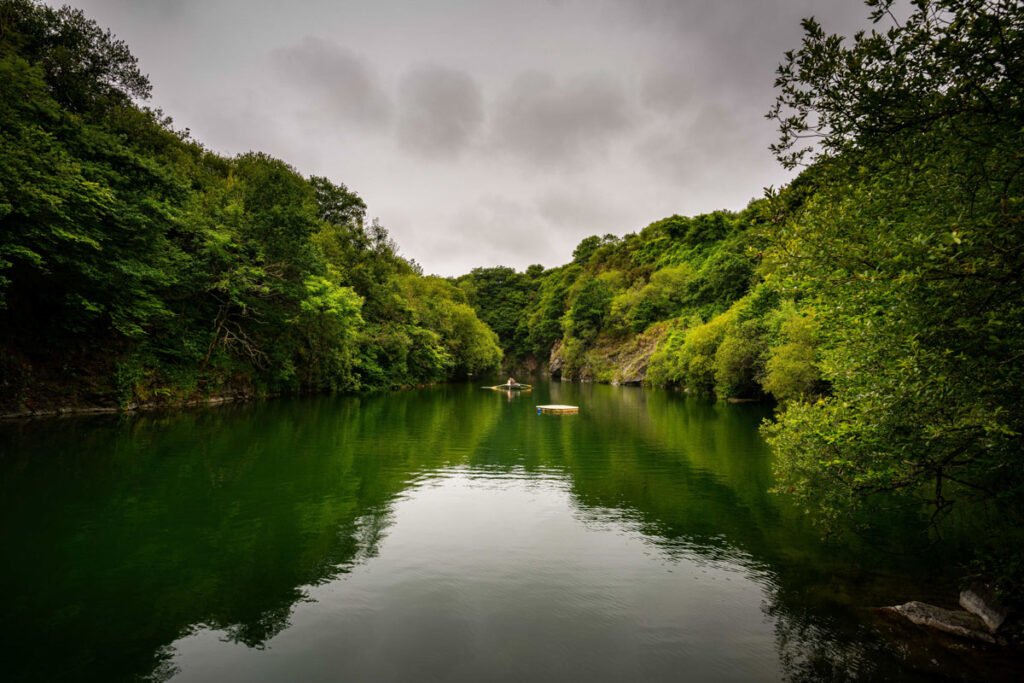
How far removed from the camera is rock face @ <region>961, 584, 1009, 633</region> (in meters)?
6.88

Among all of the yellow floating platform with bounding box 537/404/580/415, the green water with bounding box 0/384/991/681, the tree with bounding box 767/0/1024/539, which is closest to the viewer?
the tree with bounding box 767/0/1024/539

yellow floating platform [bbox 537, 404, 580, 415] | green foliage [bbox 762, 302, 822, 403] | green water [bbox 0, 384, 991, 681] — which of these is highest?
green foliage [bbox 762, 302, 822, 403]

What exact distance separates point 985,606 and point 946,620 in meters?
0.69

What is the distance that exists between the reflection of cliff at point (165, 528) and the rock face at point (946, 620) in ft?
29.5

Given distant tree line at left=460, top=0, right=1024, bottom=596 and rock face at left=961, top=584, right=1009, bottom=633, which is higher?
distant tree line at left=460, top=0, right=1024, bottom=596

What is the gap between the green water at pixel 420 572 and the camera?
6531mm

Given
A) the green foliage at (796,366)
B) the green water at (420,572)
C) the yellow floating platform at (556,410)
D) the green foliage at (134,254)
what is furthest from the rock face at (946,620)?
the yellow floating platform at (556,410)

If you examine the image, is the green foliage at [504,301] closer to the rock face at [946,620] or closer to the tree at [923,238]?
the tree at [923,238]

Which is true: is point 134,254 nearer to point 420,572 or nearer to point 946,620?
point 420,572

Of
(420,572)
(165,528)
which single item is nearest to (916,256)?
(420,572)

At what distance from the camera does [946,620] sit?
23.3 ft

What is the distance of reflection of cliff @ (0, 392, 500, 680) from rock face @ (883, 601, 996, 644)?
8996 mm

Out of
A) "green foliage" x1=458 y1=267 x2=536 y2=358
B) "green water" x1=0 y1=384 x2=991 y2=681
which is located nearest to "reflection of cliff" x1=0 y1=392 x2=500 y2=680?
"green water" x1=0 y1=384 x2=991 y2=681

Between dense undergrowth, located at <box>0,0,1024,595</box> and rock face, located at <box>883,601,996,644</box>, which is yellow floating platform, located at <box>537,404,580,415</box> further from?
rock face, located at <box>883,601,996,644</box>
